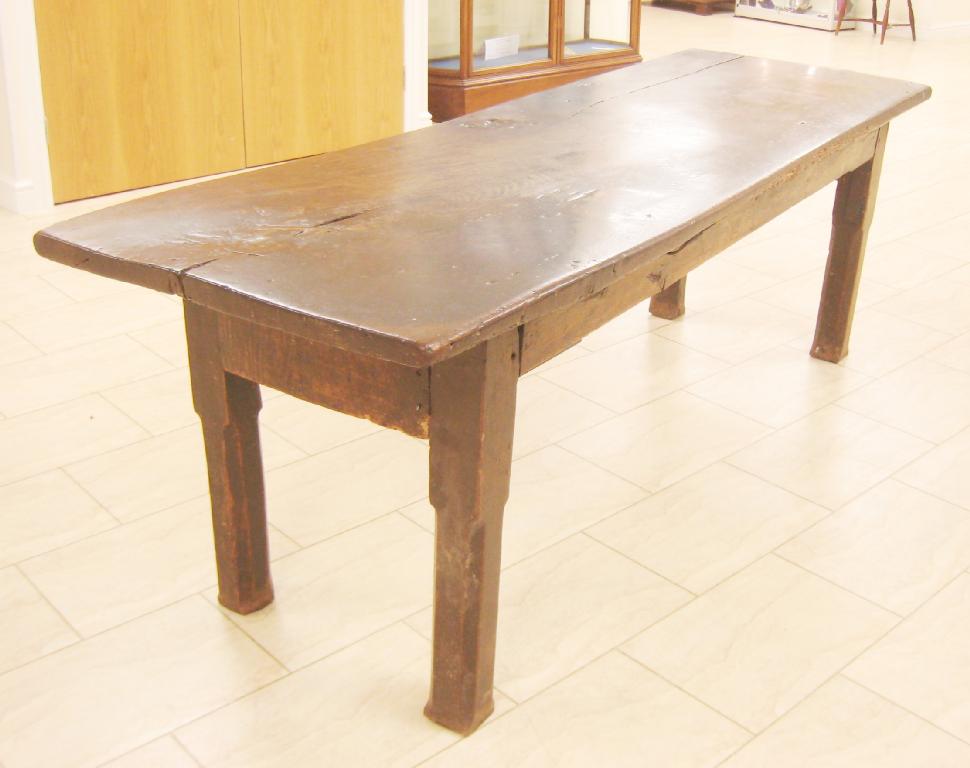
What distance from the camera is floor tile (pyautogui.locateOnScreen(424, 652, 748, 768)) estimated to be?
1.53 meters

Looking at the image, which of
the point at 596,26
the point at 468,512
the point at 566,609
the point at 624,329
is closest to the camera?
the point at 468,512

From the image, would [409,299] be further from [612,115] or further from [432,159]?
[612,115]

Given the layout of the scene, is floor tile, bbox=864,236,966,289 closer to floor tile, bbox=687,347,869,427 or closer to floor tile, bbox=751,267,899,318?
floor tile, bbox=751,267,899,318

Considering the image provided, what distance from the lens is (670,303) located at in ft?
9.56

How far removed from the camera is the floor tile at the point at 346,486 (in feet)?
6.70

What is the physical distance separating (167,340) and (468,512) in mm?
1507

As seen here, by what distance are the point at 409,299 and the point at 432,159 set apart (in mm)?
676

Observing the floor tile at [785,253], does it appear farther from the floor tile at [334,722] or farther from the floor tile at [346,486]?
the floor tile at [334,722]

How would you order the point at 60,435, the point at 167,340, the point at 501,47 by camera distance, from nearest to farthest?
the point at 60,435 < the point at 167,340 < the point at 501,47

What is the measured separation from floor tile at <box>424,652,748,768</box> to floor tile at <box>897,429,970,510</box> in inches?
32.3

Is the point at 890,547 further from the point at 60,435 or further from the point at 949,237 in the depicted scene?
the point at 949,237

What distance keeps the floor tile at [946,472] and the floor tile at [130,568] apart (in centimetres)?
119

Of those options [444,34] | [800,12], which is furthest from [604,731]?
[800,12]

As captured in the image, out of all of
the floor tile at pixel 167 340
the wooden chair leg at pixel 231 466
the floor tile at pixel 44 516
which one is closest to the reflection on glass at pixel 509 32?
the floor tile at pixel 167 340
